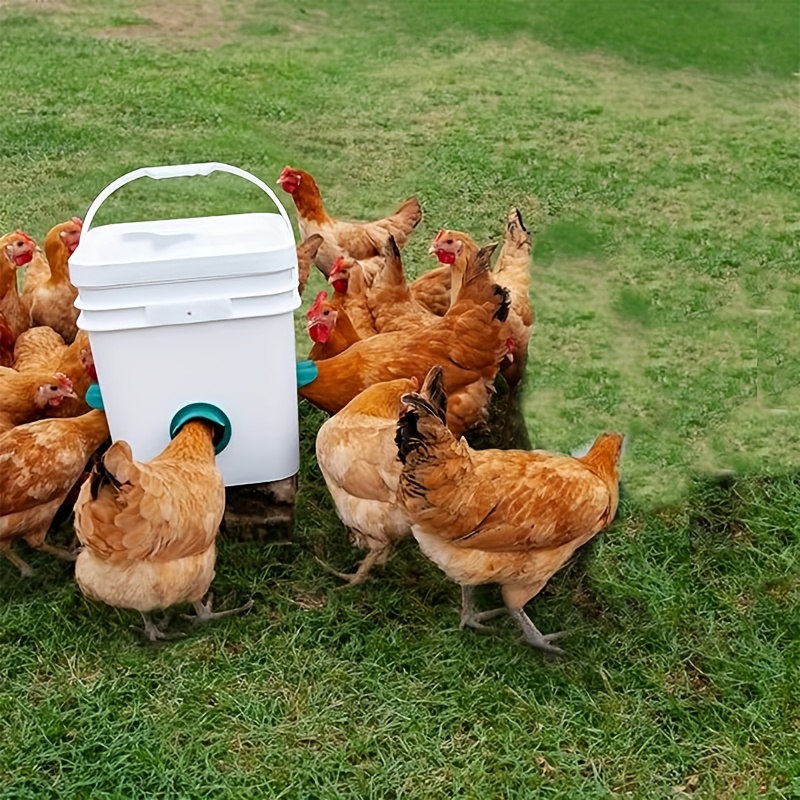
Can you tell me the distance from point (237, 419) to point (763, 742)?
1.75 metres

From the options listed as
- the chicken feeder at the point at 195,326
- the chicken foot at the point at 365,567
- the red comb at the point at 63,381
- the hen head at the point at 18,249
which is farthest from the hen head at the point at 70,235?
the chicken foot at the point at 365,567

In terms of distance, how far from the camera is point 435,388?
Result: 224cm

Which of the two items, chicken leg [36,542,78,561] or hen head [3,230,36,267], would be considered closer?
chicken leg [36,542,78,561]

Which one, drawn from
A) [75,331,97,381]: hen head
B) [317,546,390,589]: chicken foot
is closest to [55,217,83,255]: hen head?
[75,331,97,381]: hen head

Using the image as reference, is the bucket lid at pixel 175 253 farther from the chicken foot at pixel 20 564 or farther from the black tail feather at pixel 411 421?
the chicken foot at pixel 20 564

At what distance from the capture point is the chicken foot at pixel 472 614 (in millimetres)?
2535

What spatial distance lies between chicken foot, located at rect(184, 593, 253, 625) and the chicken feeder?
41cm

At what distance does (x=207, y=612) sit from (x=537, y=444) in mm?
1467

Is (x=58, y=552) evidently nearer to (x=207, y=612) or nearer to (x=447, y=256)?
(x=207, y=612)

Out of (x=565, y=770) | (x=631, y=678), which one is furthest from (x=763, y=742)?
(x=565, y=770)

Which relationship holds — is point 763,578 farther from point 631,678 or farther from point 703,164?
point 703,164

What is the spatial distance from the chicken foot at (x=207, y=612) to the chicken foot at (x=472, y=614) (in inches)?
26.1

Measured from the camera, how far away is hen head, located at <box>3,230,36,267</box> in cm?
330

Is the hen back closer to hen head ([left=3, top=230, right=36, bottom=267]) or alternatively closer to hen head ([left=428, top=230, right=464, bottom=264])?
hen head ([left=3, top=230, right=36, bottom=267])
